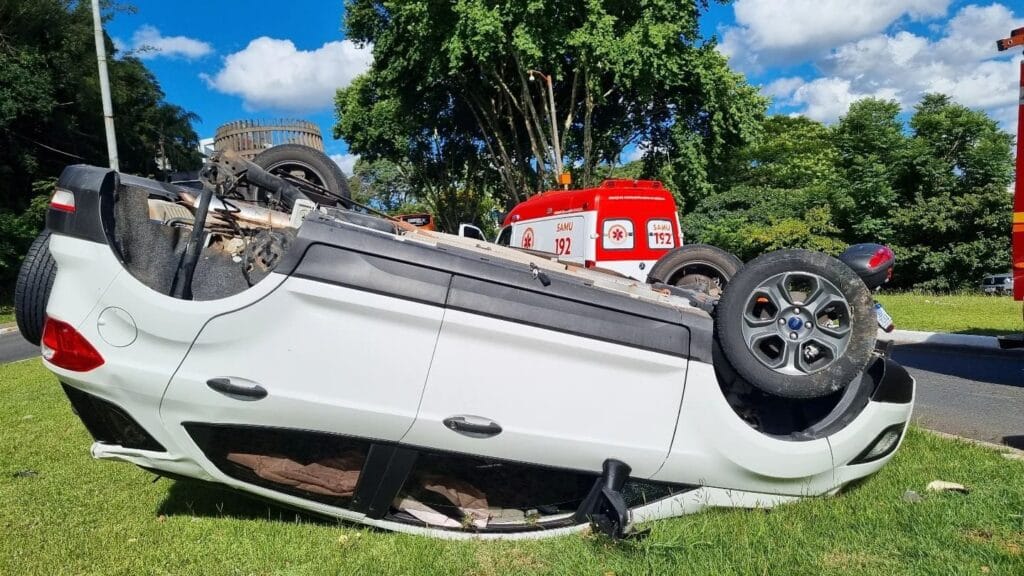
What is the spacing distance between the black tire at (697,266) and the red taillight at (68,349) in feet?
13.5

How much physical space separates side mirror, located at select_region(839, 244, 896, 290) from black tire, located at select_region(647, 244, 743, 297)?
196 cm

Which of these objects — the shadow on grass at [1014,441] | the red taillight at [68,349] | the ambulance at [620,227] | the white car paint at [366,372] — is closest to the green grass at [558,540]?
the white car paint at [366,372]

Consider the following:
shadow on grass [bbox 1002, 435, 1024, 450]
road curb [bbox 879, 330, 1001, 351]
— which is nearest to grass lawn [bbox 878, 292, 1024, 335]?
road curb [bbox 879, 330, 1001, 351]

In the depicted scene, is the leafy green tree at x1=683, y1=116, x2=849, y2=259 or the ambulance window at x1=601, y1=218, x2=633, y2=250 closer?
the ambulance window at x1=601, y1=218, x2=633, y2=250

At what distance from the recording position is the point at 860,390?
3.09 metres

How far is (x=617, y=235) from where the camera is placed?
9.79 meters

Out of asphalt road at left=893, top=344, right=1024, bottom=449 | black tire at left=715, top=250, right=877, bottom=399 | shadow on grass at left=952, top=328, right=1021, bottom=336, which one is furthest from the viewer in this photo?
shadow on grass at left=952, top=328, right=1021, bottom=336

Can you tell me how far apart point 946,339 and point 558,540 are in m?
8.43

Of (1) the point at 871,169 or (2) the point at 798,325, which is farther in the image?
(1) the point at 871,169

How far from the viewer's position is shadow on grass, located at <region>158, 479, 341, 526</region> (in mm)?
3062

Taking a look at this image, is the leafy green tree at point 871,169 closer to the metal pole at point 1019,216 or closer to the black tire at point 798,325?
the metal pole at point 1019,216

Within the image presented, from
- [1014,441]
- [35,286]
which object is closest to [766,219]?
[1014,441]

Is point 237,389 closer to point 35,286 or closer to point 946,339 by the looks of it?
point 35,286

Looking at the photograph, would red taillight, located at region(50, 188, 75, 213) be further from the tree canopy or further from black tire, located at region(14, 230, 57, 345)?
the tree canopy
